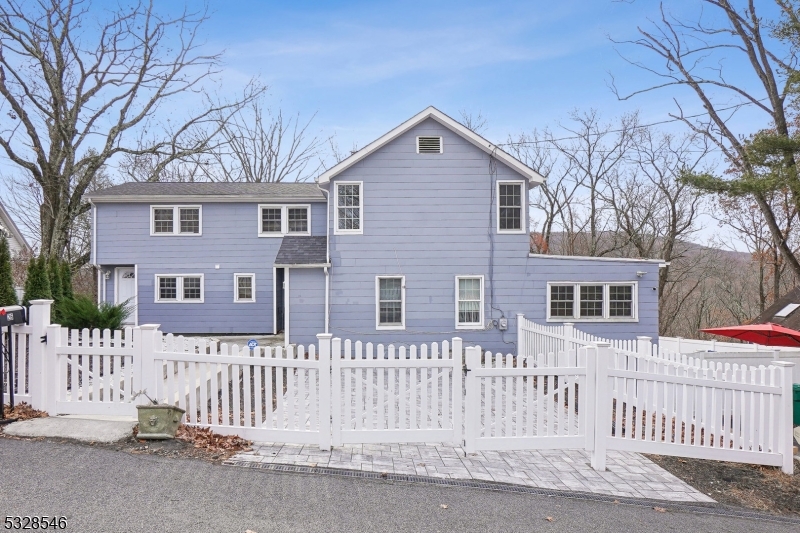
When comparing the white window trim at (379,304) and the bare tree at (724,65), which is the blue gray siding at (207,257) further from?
the bare tree at (724,65)

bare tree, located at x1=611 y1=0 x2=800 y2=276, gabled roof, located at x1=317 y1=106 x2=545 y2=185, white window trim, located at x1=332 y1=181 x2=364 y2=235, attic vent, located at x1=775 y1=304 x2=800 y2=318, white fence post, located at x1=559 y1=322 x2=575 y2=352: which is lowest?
attic vent, located at x1=775 y1=304 x2=800 y2=318

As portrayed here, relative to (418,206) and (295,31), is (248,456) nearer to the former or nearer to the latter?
(418,206)

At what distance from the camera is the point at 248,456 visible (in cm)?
506

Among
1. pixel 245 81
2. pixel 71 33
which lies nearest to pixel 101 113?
pixel 71 33

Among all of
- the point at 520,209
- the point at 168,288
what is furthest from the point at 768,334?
the point at 168,288

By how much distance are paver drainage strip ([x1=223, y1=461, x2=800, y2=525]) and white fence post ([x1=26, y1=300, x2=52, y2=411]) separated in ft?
9.32

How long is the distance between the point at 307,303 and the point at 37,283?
6245 millimetres

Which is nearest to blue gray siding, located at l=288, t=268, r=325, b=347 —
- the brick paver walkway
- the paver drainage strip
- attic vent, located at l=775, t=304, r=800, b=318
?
the brick paver walkway

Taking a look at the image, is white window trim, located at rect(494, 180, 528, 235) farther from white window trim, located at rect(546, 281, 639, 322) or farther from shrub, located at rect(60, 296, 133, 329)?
shrub, located at rect(60, 296, 133, 329)

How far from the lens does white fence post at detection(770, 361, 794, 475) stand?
218 inches

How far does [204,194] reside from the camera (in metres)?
16.2

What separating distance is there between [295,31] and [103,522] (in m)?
15.5

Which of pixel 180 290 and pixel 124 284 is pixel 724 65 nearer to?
pixel 180 290

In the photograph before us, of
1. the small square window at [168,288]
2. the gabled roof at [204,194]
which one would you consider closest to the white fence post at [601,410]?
the gabled roof at [204,194]
